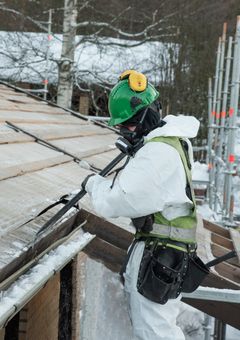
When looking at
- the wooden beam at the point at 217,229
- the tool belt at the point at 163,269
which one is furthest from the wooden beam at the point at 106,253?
the wooden beam at the point at 217,229

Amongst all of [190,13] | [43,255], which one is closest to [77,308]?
[43,255]

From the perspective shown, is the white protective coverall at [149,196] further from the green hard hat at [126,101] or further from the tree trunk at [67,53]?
Answer: the tree trunk at [67,53]

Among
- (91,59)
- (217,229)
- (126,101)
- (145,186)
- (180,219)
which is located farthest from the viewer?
(91,59)

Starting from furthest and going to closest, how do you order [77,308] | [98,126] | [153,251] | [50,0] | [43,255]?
[50,0], [98,126], [77,308], [153,251], [43,255]

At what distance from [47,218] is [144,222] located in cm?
47

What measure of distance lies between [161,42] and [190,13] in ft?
6.25

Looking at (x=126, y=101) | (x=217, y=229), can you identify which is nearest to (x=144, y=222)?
(x=126, y=101)

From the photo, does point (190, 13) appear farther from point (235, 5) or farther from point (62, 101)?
point (62, 101)

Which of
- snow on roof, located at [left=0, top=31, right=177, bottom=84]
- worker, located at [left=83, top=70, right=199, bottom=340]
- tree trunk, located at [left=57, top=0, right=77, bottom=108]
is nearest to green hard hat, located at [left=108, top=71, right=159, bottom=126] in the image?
worker, located at [left=83, top=70, right=199, bottom=340]

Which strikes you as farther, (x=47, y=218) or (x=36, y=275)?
(x=47, y=218)

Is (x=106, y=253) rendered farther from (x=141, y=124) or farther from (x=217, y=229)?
(x=217, y=229)

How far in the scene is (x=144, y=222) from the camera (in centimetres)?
241

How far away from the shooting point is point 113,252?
9.90 feet

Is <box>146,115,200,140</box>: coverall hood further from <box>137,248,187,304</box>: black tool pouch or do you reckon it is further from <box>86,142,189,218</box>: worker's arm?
<box>137,248,187,304</box>: black tool pouch
